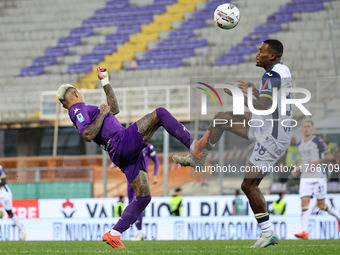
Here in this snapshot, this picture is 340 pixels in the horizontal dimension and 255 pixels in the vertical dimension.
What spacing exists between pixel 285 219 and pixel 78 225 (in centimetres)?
462

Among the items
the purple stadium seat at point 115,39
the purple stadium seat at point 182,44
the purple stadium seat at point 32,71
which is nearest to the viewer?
the purple stadium seat at point 182,44

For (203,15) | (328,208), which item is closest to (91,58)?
(203,15)

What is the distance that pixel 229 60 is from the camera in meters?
21.3

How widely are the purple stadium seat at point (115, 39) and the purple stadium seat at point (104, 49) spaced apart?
336 millimetres

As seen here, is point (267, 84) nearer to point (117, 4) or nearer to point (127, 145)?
point (127, 145)

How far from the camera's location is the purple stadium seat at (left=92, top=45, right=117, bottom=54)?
23906mm

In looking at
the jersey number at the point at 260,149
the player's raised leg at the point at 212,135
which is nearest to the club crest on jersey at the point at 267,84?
the player's raised leg at the point at 212,135

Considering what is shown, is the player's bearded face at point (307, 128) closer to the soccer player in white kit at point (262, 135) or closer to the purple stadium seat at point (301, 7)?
the soccer player in white kit at point (262, 135)

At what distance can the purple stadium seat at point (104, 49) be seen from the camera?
23906 mm

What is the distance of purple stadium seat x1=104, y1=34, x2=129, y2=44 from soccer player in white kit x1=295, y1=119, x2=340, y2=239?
1456 centimetres

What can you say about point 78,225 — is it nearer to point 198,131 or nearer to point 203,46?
point 198,131

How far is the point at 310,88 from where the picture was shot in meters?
15.4

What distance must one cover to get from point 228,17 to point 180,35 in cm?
1539

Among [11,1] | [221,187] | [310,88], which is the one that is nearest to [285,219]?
[221,187]
